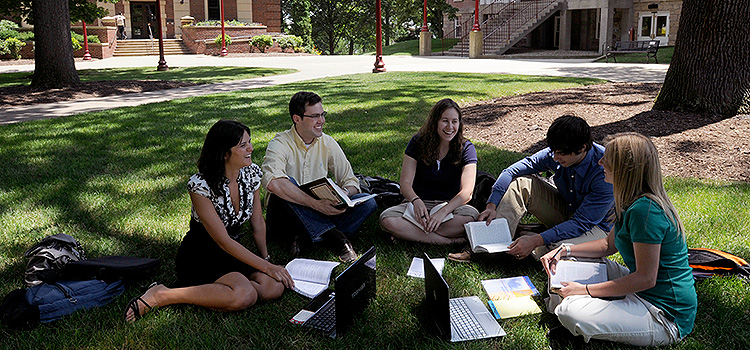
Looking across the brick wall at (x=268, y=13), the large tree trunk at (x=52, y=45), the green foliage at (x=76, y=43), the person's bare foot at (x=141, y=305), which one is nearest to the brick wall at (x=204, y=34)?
the brick wall at (x=268, y=13)

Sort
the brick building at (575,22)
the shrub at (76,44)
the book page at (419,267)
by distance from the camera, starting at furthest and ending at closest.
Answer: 1. the shrub at (76,44)
2. the brick building at (575,22)
3. the book page at (419,267)

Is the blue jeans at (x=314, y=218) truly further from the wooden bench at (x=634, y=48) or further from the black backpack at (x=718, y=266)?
the wooden bench at (x=634, y=48)

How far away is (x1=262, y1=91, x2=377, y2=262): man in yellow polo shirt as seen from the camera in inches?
184

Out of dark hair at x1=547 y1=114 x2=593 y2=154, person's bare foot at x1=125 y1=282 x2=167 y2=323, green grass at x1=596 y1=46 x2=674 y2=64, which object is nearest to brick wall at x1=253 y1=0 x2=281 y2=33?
green grass at x1=596 y1=46 x2=674 y2=64

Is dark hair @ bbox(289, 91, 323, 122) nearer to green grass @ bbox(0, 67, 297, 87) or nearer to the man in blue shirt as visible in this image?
the man in blue shirt

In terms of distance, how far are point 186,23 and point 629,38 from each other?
25.6 m

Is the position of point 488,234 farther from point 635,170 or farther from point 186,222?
point 186,222

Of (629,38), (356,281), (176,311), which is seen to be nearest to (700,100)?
(356,281)

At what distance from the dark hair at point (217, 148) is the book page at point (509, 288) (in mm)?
1906

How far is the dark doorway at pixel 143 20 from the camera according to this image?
1652 inches

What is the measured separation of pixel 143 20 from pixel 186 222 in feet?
136

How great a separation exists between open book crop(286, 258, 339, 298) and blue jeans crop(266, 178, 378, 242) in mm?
334

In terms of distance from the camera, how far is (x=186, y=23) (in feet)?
122

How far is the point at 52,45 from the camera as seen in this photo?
15.1m
